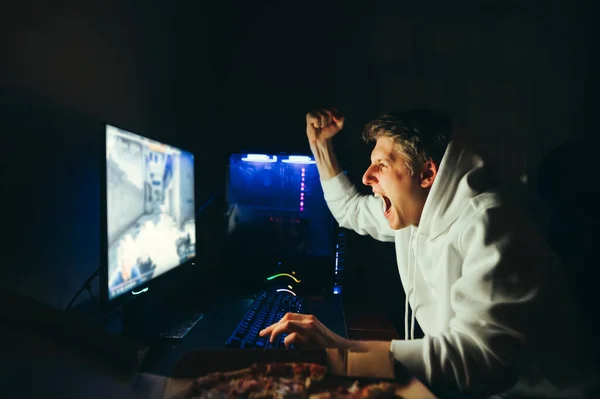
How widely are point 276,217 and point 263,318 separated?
62cm

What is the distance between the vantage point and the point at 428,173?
1184mm

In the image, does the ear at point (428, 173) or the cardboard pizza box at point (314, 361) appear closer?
the cardboard pizza box at point (314, 361)

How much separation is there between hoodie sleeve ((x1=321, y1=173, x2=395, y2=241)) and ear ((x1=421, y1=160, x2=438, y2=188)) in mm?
359

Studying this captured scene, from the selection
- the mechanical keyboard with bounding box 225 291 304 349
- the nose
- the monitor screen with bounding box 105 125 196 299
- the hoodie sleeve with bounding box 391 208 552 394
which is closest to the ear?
the nose

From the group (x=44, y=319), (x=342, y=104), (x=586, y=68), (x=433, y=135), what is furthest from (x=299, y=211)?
(x=586, y=68)

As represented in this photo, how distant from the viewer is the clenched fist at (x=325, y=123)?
1613 mm

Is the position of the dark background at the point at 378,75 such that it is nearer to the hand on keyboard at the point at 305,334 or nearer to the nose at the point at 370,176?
the nose at the point at 370,176

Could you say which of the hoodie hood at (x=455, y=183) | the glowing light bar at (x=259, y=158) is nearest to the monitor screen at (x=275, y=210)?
the glowing light bar at (x=259, y=158)

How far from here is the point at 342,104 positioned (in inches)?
76.4

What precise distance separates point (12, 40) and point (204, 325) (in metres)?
0.79

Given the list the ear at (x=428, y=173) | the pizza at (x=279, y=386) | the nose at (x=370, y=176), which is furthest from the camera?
the nose at (x=370, y=176)

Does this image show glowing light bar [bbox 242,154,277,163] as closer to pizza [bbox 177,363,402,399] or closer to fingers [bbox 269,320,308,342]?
fingers [bbox 269,320,308,342]

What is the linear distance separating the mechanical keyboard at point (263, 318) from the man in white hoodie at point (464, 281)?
0.16 ft

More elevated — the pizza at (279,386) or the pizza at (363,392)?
the pizza at (279,386)
